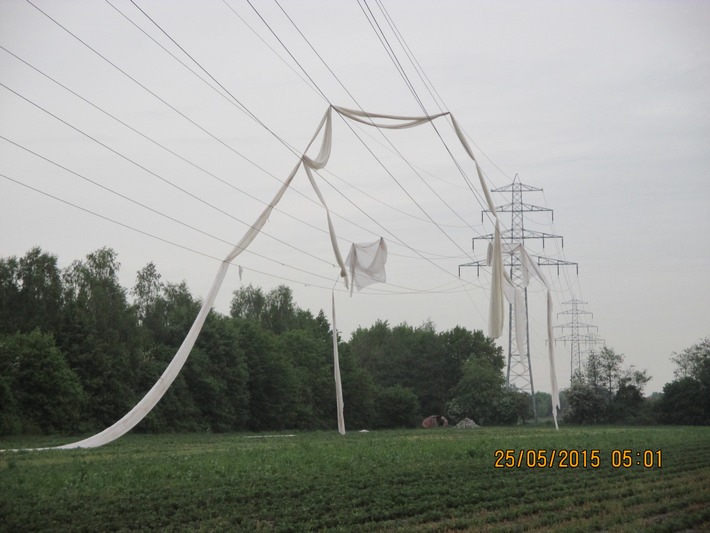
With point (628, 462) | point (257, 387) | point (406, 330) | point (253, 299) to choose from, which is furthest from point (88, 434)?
point (406, 330)

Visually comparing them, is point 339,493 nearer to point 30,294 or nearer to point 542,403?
point 30,294

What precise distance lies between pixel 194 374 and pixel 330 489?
44692 millimetres

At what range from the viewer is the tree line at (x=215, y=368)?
45469 millimetres

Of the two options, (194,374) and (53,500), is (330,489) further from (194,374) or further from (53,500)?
(194,374)

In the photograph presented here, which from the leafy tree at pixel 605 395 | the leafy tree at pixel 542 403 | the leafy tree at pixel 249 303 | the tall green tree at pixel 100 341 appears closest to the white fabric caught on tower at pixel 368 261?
the tall green tree at pixel 100 341

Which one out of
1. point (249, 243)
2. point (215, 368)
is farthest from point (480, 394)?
point (249, 243)

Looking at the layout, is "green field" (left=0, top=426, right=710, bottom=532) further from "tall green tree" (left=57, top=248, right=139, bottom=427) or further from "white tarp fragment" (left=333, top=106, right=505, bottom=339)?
"tall green tree" (left=57, top=248, right=139, bottom=427)

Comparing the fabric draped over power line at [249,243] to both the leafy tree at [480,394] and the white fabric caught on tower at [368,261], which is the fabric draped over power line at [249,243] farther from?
the leafy tree at [480,394]

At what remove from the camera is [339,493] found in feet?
56.0

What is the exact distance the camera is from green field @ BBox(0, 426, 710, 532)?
13.6m
